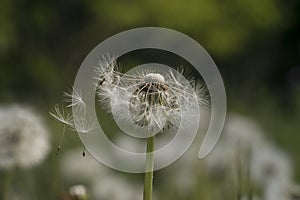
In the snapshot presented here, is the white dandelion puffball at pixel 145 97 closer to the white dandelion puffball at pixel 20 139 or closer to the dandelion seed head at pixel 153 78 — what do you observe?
the dandelion seed head at pixel 153 78

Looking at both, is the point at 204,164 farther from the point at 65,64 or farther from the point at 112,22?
the point at 112,22

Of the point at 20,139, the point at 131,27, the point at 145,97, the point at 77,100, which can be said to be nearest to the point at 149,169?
the point at 145,97

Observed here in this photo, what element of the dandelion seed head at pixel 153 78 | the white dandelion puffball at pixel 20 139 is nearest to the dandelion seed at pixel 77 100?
the dandelion seed head at pixel 153 78

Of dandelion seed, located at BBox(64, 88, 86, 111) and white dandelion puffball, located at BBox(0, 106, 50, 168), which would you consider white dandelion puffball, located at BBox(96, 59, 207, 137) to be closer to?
dandelion seed, located at BBox(64, 88, 86, 111)

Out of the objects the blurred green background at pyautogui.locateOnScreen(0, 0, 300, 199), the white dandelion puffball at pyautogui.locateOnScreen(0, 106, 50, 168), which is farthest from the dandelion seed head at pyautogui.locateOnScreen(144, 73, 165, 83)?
the blurred green background at pyautogui.locateOnScreen(0, 0, 300, 199)

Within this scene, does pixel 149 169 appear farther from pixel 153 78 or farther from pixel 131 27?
pixel 131 27

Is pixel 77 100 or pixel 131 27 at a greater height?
pixel 131 27

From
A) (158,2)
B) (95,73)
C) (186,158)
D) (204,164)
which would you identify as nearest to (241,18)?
(158,2)
